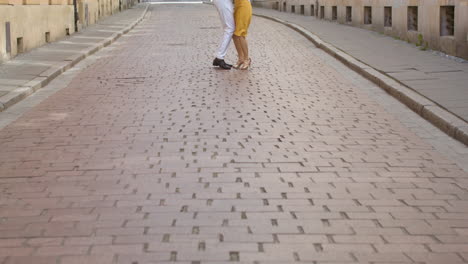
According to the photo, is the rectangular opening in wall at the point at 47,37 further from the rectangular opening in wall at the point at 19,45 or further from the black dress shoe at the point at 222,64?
the black dress shoe at the point at 222,64

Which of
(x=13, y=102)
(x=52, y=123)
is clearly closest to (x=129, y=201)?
(x=52, y=123)

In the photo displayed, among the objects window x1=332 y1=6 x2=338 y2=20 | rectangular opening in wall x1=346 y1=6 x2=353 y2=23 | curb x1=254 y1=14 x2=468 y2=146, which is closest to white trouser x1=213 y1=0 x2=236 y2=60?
curb x1=254 y1=14 x2=468 y2=146

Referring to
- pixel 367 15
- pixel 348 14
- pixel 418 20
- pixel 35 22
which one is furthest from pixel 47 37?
pixel 348 14

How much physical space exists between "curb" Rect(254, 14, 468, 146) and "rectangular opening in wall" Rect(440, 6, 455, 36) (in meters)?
1.86

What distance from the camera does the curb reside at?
27.8 feet

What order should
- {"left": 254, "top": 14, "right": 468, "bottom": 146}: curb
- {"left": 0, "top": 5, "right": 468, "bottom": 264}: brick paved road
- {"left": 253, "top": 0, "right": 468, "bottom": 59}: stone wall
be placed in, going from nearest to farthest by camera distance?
{"left": 0, "top": 5, "right": 468, "bottom": 264}: brick paved road → {"left": 254, "top": 14, "right": 468, "bottom": 146}: curb → {"left": 253, "top": 0, "right": 468, "bottom": 59}: stone wall

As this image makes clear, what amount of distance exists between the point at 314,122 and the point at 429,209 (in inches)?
144

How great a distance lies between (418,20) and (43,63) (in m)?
7.64

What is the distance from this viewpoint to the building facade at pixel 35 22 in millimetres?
15914

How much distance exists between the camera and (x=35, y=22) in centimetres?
A: 1856

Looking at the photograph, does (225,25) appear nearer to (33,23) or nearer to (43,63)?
(43,63)

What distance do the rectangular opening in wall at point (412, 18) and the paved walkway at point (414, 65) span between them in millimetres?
409

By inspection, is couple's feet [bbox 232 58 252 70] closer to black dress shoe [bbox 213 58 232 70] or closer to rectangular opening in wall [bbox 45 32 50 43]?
black dress shoe [bbox 213 58 232 70]

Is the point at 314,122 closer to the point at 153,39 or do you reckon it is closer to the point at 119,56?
the point at 119,56
